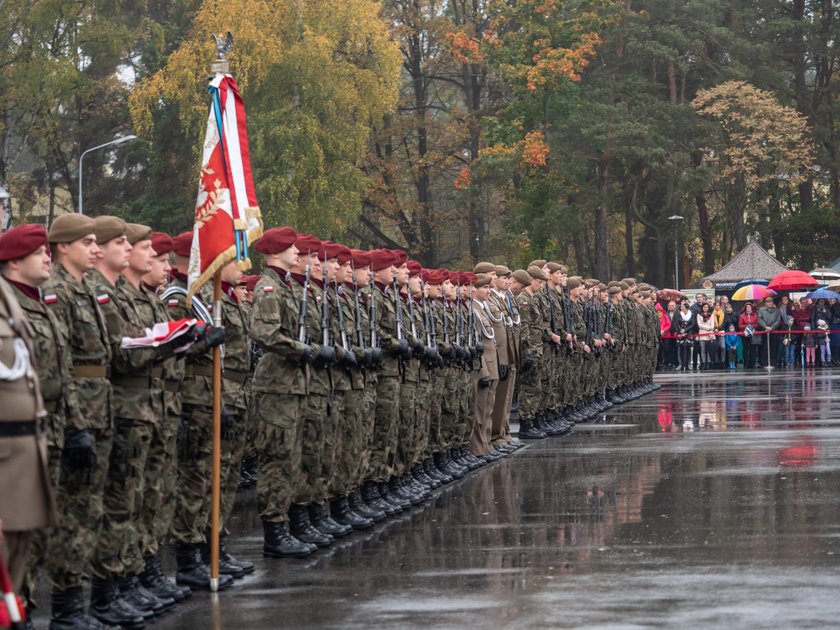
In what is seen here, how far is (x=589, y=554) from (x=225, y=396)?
102 inches

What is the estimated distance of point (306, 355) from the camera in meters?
10.7

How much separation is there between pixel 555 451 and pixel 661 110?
125 feet

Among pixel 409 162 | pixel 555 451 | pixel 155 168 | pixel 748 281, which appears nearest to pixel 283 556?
pixel 555 451

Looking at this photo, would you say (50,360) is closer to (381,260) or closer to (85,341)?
(85,341)

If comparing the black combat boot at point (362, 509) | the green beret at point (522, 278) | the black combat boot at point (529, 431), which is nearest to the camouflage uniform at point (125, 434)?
the black combat boot at point (362, 509)

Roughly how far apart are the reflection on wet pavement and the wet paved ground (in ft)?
0.06

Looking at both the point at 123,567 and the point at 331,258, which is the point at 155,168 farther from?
the point at 123,567

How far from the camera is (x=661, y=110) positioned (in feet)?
181

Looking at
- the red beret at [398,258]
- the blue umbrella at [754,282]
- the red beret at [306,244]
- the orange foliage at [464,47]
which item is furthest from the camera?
the orange foliage at [464,47]

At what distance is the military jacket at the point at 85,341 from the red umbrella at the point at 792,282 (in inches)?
1444

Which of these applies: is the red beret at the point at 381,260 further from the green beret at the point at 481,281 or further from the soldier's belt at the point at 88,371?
the soldier's belt at the point at 88,371

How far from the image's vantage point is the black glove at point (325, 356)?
437 inches

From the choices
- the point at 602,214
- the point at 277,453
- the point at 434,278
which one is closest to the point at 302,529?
the point at 277,453

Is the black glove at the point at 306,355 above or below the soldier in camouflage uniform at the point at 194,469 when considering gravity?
above
